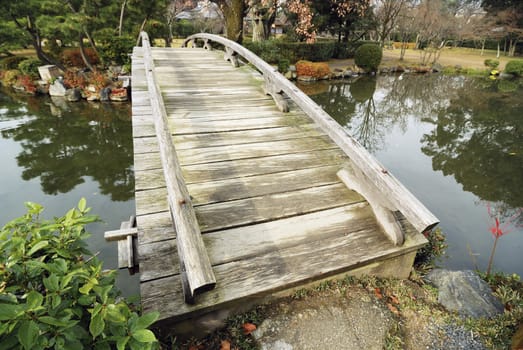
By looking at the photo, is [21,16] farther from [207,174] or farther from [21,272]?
[21,272]

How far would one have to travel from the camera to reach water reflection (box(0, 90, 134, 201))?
18.8 ft

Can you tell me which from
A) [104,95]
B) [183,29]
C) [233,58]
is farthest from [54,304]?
[183,29]

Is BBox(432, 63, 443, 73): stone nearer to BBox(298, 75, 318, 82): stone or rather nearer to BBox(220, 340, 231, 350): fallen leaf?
BBox(298, 75, 318, 82): stone

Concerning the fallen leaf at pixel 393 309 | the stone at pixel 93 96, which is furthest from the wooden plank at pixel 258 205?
the stone at pixel 93 96

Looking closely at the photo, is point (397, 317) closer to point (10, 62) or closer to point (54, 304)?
point (54, 304)

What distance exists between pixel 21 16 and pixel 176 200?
14.6m

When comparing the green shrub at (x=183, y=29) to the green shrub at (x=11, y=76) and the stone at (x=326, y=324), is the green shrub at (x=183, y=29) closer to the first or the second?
the green shrub at (x=11, y=76)

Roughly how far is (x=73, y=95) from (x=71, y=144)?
456 cm

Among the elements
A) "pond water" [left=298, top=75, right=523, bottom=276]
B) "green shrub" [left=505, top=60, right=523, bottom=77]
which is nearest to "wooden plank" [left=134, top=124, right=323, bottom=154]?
"pond water" [left=298, top=75, right=523, bottom=276]

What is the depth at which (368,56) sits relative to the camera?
17406 mm

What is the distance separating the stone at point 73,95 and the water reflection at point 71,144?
350 mm

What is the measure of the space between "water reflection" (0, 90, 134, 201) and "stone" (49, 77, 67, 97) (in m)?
0.64

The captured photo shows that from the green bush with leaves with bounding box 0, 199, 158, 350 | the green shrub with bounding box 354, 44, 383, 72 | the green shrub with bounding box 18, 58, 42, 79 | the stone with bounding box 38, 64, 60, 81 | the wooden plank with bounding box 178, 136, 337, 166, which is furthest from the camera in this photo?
the green shrub with bounding box 354, 44, 383, 72

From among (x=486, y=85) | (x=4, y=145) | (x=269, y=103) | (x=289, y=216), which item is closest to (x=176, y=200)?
(x=289, y=216)
